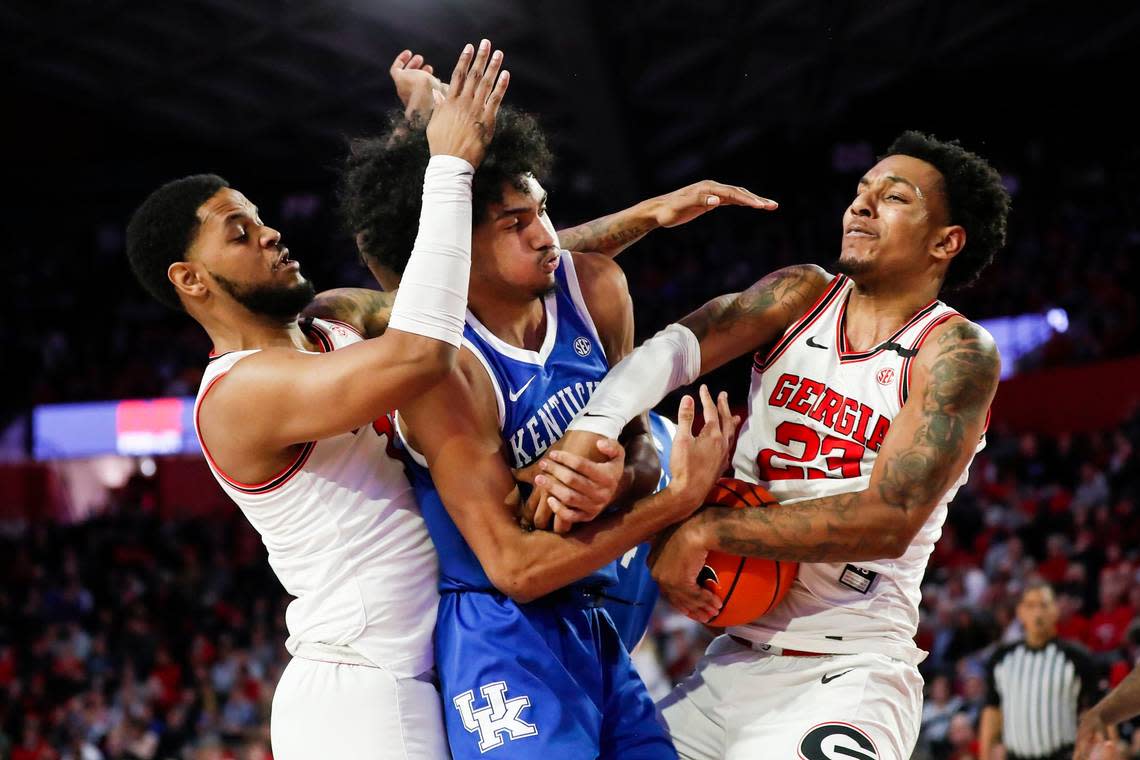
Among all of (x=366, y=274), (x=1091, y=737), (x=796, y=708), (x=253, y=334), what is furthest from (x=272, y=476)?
(x=366, y=274)

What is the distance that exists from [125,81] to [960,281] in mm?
21011

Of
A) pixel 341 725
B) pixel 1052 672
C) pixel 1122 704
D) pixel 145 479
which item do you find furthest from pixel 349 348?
pixel 145 479

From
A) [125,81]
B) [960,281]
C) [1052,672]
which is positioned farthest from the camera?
[125,81]

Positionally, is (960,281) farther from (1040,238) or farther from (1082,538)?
(1040,238)

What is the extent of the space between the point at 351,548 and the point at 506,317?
71cm

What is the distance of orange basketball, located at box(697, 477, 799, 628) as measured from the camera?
319 cm

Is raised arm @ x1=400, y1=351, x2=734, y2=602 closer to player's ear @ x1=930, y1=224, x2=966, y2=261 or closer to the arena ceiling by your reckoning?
player's ear @ x1=930, y1=224, x2=966, y2=261

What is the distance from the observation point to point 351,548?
3.13 m

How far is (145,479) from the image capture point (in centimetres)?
2048

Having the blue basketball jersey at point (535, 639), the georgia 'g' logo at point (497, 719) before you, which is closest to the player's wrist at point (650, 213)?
the blue basketball jersey at point (535, 639)

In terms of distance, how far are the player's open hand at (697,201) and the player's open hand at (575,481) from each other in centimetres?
84

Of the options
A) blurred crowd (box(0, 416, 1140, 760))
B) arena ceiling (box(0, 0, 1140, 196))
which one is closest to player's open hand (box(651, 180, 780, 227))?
blurred crowd (box(0, 416, 1140, 760))

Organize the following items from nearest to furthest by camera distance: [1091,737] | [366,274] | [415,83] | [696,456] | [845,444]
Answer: [696,456] < [845,444] < [415,83] < [1091,737] < [366,274]

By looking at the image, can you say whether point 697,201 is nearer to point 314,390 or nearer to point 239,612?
point 314,390
